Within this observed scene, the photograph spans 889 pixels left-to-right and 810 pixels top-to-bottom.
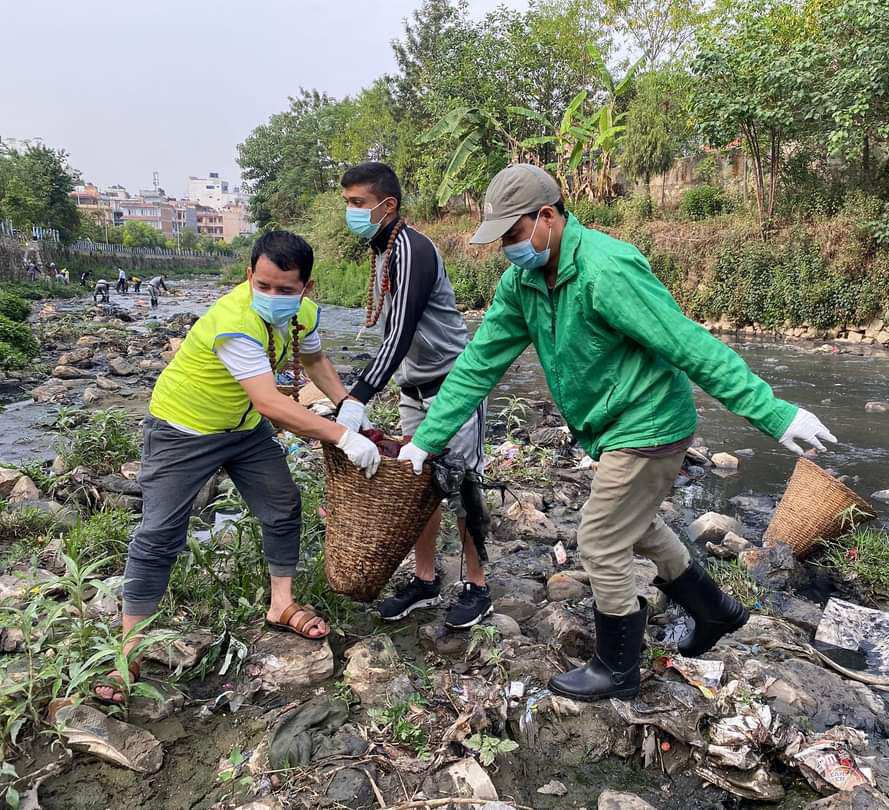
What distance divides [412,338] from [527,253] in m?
0.74

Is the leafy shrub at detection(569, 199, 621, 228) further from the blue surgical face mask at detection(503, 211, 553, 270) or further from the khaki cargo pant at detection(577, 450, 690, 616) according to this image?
the khaki cargo pant at detection(577, 450, 690, 616)

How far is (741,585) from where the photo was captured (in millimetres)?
3344

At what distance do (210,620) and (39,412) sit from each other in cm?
649

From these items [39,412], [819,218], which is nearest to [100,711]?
[39,412]

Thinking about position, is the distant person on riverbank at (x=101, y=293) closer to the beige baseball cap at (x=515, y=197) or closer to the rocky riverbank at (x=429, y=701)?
the rocky riverbank at (x=429, y=701)

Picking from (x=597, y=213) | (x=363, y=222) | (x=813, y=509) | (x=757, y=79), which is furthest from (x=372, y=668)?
(x=597, y=213)

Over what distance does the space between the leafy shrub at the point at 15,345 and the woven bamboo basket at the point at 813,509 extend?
10.7 metres

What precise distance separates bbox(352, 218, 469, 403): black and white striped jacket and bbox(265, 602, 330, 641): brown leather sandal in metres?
0.89

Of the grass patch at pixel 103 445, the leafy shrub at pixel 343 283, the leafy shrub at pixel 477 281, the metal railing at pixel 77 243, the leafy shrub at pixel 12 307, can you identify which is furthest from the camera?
the metal railing at pixel 77 243

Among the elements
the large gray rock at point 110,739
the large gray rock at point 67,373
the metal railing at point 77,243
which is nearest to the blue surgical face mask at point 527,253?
the large gray rock at point 110,739

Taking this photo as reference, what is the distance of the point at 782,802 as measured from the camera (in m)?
1.99

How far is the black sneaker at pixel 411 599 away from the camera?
116 inches

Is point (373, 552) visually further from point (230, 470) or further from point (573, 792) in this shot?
point (573, 792)

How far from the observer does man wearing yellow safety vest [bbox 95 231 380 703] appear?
2.31 m
